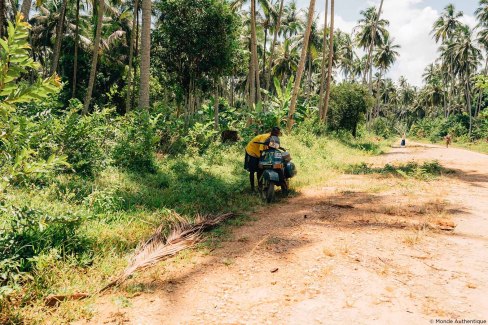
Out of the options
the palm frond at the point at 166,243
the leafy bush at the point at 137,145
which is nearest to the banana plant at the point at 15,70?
the palm frond at the point at 166,243

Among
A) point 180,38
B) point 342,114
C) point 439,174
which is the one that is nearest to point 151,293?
point 439,174

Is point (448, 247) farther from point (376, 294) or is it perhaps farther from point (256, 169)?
point (256, 169)

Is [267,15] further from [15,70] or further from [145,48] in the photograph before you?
[15,70]

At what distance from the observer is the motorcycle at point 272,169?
7172 millimetres

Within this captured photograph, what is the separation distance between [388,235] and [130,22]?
104ft

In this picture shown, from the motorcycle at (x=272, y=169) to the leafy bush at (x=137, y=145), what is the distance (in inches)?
148

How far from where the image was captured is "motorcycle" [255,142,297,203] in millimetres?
7172

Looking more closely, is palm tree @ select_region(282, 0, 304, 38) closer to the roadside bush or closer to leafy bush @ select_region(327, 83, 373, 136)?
leafy bush @ select_region(327, 83, 373, 136)

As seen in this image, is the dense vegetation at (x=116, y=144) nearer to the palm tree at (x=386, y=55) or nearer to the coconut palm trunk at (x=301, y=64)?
the coconut palm trunk at (x=301, y=64)

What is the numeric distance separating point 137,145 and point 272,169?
4420mm

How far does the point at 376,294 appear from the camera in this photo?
130 inches

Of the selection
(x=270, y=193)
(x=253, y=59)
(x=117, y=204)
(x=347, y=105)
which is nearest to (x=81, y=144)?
(x=117, y=204)

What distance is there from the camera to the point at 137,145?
31.1 feet

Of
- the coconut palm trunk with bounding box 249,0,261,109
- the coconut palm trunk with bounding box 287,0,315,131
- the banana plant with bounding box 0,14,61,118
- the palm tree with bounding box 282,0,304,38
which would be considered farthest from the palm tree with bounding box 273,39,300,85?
the banana plant with bounding box 0,14,61,118
